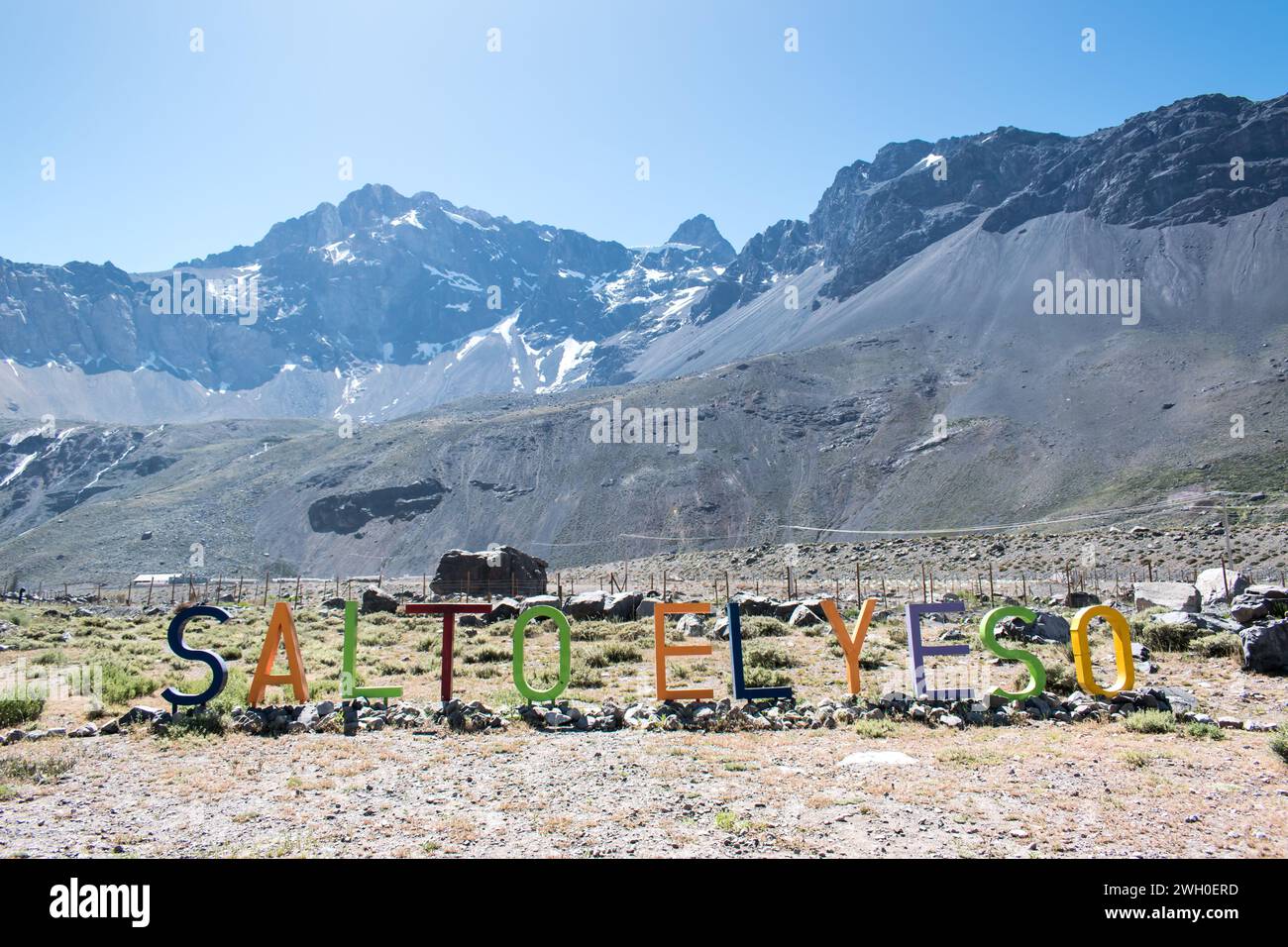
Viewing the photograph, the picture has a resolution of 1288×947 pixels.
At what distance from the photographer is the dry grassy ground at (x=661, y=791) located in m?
6.52

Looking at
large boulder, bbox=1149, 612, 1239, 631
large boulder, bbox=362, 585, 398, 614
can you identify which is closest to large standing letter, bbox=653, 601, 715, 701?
large boulder, bbox=1149, 612, 1239, 631

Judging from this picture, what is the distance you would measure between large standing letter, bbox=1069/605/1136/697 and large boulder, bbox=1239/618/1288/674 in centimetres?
457

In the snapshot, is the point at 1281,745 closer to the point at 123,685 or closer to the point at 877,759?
the point at 877,759

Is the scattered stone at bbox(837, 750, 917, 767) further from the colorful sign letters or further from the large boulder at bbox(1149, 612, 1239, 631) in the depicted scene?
the large boulder at bbox(1149, 612, 1239, 631)

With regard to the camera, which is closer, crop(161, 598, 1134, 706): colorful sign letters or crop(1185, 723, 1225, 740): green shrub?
crop(1185, 723, 1225, 740): green shrub

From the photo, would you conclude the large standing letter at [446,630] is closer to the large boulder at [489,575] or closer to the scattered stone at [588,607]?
the scattered stone at [588,607]

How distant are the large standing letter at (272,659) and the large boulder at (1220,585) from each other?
27.4 metres

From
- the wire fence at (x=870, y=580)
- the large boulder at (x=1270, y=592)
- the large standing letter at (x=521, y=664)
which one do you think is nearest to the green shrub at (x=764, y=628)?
the wire fence at (x=870, y=580)

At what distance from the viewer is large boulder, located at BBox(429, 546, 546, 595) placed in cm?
4478

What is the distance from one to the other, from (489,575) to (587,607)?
1884 centimetres

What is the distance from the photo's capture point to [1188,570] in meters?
40.2

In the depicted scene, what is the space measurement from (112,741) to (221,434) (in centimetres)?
15466

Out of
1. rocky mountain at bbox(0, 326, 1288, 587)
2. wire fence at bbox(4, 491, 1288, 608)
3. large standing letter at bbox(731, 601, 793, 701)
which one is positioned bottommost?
wire fence at bbox(4, 491, 1288, 608)
